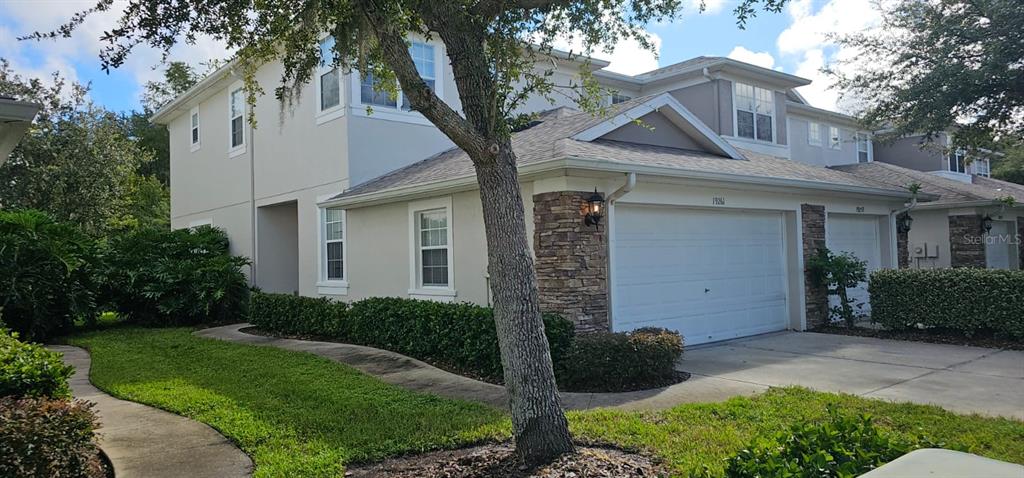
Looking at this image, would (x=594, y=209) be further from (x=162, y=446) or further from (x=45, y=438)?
(x=45, y=438)

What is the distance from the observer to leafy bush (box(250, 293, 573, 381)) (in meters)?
8.45

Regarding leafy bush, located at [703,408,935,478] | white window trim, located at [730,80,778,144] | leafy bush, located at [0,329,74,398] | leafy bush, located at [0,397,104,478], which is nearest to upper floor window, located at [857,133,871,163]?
white window trim, located at [730,80,778,144]

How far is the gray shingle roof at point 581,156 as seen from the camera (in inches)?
373

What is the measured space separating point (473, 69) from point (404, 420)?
3.23m

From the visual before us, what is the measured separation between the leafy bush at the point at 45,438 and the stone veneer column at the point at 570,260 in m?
5.46

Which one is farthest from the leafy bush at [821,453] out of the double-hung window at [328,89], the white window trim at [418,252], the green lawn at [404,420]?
the double-hung window at [328,89]

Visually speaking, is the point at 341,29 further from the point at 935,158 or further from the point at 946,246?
the point at 935,158

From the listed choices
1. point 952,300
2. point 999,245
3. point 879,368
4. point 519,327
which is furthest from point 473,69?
point 999,245

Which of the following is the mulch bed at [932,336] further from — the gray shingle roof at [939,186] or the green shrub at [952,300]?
the gray shingle roof at [939,186]

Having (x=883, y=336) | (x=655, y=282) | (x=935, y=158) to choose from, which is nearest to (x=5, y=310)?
(x=655, y=282)

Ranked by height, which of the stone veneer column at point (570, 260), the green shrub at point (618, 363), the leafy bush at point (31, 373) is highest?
the stone veneer column at point (570, 260)

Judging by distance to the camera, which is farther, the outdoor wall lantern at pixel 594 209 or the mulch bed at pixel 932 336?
the mulch bed at pixel 932 336

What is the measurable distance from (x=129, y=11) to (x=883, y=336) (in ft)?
38.0

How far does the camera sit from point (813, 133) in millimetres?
21750
